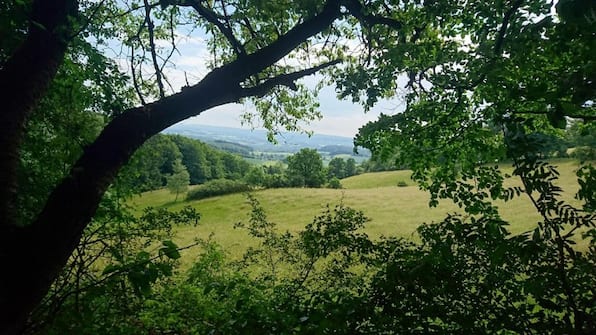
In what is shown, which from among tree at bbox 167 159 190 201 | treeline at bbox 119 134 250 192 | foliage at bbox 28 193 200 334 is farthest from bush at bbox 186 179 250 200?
foliage at bbox 28 193 200 334

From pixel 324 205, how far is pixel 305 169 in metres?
21.7

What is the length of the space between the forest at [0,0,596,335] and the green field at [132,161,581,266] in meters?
15.3

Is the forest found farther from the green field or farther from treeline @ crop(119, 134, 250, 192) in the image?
treeline @ crop(119, 134, 250, 192)

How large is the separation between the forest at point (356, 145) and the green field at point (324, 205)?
50.2ft

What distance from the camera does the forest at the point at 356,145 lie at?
6.56 ft

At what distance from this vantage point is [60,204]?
2.26 meters

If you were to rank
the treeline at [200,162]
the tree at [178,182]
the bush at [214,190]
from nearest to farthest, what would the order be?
the tree at [178,182]
the bush at [214,190]
the treeline at [200,162]

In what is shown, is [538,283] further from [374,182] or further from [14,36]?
[374,182]

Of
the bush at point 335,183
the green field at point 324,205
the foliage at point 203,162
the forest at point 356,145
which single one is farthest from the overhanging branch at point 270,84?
the foliage at point 203,162

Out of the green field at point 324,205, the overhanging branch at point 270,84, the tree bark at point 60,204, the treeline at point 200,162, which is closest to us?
the tree bark at point 60,204

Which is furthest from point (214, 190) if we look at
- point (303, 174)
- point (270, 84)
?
point (270, 84)

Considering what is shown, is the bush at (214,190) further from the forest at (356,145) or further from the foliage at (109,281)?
the forest at (356,145)

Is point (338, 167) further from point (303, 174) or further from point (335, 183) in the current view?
point (303, 174)

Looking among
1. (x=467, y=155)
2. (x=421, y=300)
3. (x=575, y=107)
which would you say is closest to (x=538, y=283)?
(x=421, y=300)
